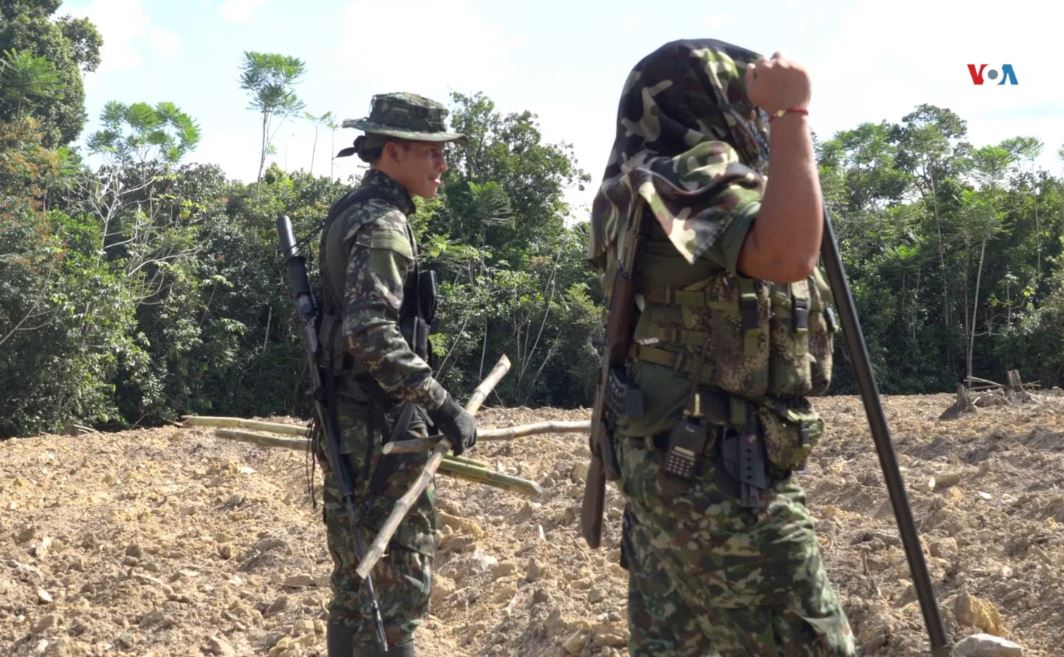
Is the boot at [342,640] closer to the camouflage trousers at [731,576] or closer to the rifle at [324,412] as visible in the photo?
the rifle at [324,412]

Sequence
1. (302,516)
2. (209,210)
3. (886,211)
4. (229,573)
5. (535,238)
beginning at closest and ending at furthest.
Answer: (229,573), (302,516), (209,210), (535,238), (886,211)

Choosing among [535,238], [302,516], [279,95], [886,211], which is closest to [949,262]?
[886,211]

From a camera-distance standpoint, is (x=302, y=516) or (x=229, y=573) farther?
(x=302, y=516)

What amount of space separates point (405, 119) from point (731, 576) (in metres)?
2.06

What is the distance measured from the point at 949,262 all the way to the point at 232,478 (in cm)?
2033

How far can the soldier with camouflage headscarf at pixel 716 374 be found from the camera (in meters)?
2.56

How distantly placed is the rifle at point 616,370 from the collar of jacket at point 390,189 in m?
1.32

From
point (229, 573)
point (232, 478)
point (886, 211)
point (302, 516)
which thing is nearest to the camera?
point (229, 573)

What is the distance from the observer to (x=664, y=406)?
2.74 metres

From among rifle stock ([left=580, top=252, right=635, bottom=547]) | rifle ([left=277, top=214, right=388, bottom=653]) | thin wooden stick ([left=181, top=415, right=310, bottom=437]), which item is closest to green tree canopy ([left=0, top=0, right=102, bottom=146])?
thin wooden stick ([left=181, top=415, right=310, bottom=437])

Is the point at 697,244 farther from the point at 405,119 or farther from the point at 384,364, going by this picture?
the point at 405,119

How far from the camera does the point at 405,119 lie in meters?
4.09

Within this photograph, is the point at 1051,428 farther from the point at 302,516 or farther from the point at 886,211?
the point at 886,211

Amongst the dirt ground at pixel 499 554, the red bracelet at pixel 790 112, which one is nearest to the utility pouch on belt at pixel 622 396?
the red bracelet at pixel 790 112
